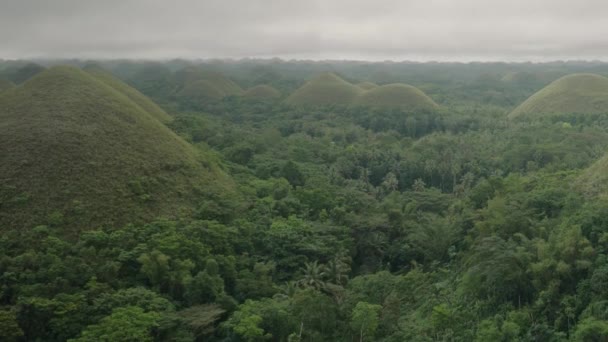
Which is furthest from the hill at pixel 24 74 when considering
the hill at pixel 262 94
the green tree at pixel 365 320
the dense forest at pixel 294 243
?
the green tree at pixel 365 320

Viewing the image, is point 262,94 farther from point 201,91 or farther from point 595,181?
point 595,181

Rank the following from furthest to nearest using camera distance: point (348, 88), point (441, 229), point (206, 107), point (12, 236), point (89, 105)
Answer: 1. point (348, 88)
2. point (206, 107)
3. point (89, 105)
4. point (441, 229)
5. point (12, 236)

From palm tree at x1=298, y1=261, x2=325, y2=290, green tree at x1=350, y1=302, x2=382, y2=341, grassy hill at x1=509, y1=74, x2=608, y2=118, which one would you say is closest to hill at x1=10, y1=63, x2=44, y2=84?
grassy hill at x1=509, y1=74, x2=608, y2=118

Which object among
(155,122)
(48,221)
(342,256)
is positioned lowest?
(342,256)

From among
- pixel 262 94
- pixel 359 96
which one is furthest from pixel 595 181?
pixel 262 94

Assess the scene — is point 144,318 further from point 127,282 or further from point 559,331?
point 559,331

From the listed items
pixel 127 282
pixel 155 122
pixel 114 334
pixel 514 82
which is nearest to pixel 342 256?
pixel 127 282
